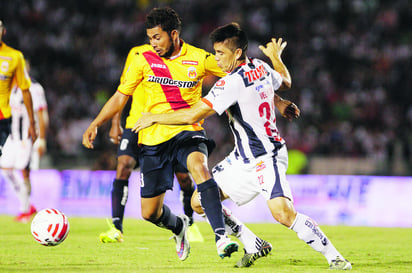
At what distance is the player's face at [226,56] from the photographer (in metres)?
5.21

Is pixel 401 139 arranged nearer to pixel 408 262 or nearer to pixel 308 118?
pixel 308 118

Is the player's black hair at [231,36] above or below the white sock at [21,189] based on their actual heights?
above

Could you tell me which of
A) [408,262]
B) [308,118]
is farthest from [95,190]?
[408,262]

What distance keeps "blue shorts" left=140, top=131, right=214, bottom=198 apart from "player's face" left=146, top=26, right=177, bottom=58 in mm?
820

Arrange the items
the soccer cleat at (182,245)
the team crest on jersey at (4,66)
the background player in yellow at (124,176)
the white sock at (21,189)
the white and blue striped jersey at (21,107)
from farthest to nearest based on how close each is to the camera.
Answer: the white and blue striped jersey at (21,107) < the white sock at (21,189) < the team crest on jersey at (4,66) < the background player in yellow at (124,176) < the soccer cleat at (182,245)

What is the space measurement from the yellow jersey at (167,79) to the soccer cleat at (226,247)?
4.37ft

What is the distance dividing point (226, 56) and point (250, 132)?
2.20 ft

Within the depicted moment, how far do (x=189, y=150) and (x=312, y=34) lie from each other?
14685 mm

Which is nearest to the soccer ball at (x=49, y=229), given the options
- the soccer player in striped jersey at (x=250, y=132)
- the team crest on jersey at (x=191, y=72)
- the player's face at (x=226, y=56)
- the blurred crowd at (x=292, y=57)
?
the soccer player in striped jersey at (x=250, y=132)

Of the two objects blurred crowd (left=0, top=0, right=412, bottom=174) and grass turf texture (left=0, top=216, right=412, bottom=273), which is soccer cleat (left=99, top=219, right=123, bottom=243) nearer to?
grass turf texture (left=0, top=216, right=412, bottom=273)

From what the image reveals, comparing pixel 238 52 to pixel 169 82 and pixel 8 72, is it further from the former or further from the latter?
pixel 8 72

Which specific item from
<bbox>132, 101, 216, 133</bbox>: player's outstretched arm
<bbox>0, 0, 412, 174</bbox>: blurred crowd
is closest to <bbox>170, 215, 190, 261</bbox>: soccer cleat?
<bbox>132, 101, 216, 133</bbox>: player's outstretched arm

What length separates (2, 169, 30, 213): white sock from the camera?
32.8 feet

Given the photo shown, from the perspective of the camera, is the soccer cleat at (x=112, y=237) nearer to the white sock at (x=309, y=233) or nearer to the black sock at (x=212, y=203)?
the black sock at (x=212, y=203)
